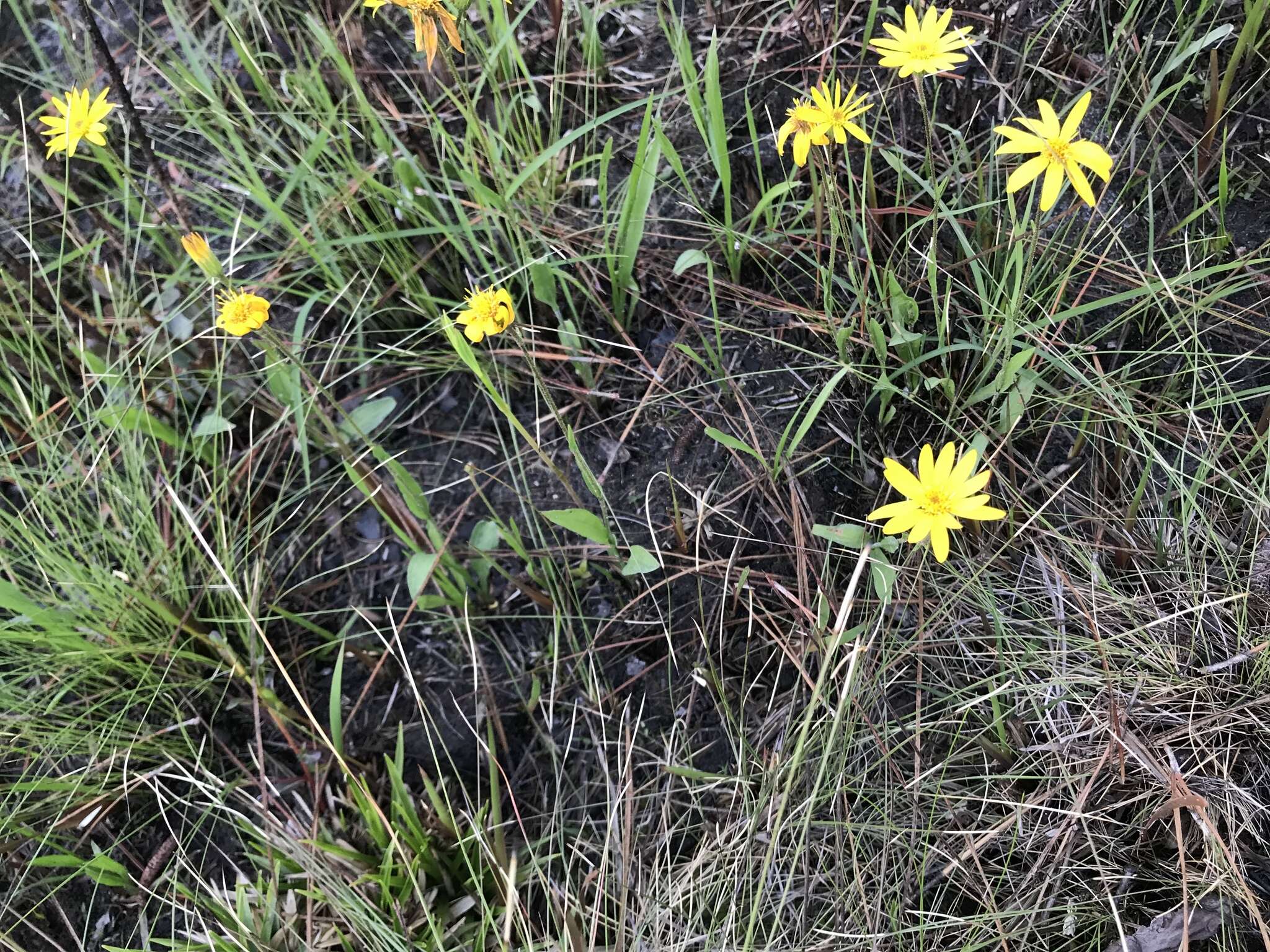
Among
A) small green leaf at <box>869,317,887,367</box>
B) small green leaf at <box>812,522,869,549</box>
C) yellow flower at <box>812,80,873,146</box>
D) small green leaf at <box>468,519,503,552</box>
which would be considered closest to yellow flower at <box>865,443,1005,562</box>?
small green leaf at <box>812,522,869,549</box>

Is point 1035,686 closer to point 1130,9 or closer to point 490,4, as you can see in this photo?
point 1130,9

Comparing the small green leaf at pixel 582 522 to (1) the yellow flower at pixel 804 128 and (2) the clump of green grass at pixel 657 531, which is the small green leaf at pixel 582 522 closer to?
(2) the clump of green grass at pixel 657 531

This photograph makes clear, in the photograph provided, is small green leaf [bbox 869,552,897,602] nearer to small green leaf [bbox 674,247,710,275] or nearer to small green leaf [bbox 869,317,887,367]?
small green leaf [bbox 869,317,887,367]

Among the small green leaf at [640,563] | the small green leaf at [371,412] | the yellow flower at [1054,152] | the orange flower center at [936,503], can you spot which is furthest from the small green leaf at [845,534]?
the small green leaf at [371,412]

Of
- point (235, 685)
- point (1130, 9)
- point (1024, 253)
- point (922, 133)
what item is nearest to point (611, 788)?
point (235, 685)

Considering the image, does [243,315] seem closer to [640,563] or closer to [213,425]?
[213,425]

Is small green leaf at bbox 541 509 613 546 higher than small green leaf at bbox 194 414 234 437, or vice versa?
small green leaf at bbox 194 414 234 437

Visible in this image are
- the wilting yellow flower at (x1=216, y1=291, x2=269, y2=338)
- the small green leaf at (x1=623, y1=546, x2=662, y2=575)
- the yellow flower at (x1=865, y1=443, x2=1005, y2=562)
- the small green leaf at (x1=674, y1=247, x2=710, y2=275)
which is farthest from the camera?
the small green leaf at (x1=674, y1=247, x2=710, y2=275)
